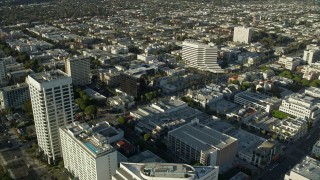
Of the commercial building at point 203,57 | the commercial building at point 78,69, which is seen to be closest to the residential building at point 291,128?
the commercial building at point 203,57

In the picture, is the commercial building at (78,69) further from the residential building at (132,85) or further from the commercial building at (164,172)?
the commercial building at (164,172)

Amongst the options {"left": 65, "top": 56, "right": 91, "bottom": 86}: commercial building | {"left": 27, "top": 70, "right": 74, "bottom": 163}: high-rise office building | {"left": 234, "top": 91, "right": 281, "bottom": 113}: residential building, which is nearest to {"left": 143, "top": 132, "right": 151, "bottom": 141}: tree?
{"left": 27, "top": 70, "right": 74, "bottom": 163}: high-rise office building

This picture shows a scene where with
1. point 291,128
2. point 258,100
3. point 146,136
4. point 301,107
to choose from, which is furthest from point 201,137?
point 301,107

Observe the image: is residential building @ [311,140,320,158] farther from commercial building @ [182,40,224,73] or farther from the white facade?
the white facade

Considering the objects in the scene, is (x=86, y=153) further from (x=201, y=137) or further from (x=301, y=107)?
(x=301, y=107)

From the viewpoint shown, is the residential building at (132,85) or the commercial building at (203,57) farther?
the commercial building at (203,57)

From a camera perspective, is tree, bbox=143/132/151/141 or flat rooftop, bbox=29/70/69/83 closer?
flat rooftop, bbox=29/70/69/83

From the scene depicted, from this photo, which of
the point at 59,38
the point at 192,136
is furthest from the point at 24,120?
the point at 59,38
